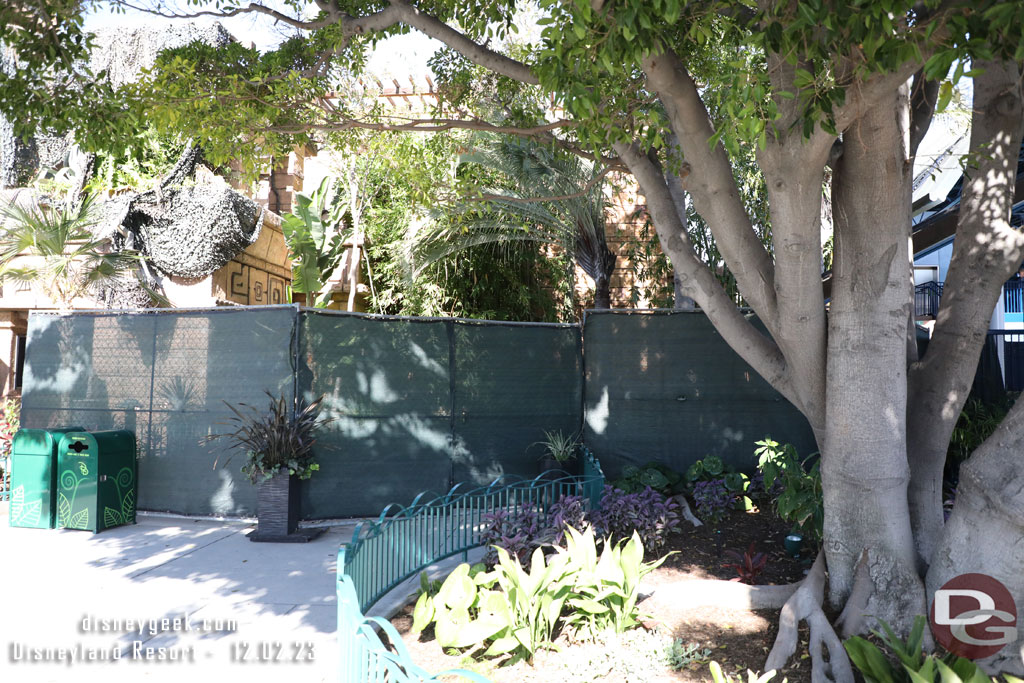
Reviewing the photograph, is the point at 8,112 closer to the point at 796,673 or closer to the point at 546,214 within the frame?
the point at 546,214

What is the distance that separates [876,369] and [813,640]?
1655mm

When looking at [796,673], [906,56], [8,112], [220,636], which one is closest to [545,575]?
[796,673]

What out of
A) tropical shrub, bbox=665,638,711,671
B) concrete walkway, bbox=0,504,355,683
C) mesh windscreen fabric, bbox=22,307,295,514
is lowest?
concrete walkway, bbox=0,504,355,683

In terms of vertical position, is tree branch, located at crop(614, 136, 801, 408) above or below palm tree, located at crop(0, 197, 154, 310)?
below

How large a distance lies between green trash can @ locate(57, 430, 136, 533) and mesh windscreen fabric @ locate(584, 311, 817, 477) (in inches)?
215

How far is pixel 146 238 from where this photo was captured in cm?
1272

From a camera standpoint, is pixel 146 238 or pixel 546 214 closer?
pixel 546 214

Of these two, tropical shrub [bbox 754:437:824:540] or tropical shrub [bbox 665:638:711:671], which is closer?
tropical shrub [bbox 665:638:711:671]

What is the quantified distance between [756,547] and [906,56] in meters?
4.35

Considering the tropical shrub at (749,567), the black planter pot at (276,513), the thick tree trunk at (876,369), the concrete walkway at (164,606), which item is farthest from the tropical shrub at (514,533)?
the black planter pot at (276,513)

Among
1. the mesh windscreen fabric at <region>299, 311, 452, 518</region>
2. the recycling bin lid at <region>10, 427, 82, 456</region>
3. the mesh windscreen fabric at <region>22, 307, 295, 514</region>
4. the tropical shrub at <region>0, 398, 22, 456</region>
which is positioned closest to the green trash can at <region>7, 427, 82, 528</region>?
the recycling bin lid at <region>10, 427, 82, 456</region>

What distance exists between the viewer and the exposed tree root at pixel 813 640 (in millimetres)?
4008

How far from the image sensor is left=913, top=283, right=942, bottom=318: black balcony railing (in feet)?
73.7

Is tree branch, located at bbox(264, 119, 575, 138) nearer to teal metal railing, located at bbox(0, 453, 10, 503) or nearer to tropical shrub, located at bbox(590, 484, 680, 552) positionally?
tropical shrub, located at bbox(590, 484, 680, 552)
